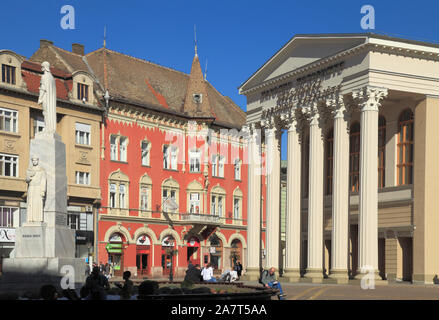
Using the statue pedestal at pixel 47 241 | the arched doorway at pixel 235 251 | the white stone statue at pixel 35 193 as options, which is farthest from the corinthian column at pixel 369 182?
the arched doorway at pixel 235 251

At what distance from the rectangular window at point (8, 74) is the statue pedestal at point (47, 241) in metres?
36.3

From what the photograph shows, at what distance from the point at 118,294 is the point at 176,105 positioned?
57.4 meters

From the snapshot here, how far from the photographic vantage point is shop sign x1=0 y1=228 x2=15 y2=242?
59922 millimetres

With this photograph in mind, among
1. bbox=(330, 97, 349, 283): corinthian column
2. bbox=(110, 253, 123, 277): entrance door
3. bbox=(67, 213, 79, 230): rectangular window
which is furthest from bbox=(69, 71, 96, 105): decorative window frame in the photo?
bbox=(330, 97, 349, 283): corinthian column

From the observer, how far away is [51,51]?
7188cm

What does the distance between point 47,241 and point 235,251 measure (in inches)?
2298

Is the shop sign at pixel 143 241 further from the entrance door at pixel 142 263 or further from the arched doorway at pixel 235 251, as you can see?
the arched doorway at pixel 235 251

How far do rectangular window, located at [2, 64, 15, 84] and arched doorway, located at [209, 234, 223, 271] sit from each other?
28026 millimetres

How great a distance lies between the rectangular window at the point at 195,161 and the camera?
258 feet

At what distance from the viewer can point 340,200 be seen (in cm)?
4662

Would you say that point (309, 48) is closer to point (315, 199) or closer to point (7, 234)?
point (315, 199)
